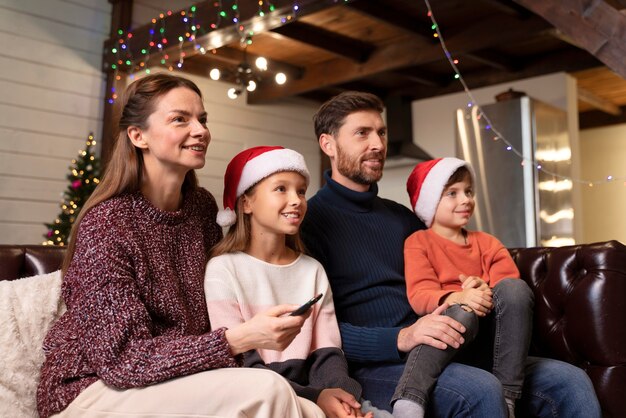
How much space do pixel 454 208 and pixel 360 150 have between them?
340 mm

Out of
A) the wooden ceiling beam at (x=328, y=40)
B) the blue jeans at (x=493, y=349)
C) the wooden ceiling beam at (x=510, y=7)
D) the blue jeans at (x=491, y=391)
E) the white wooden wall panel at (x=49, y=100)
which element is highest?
the wooden ceiling beam at (x=510, y=7)

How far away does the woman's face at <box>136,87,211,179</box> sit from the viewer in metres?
1.65

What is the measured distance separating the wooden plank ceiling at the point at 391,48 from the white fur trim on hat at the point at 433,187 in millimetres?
2193

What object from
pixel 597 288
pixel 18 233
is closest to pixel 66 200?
pixel 18 233

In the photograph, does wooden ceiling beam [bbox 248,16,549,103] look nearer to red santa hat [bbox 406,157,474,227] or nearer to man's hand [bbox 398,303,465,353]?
red santa hat [bbox 406,157,474,227]

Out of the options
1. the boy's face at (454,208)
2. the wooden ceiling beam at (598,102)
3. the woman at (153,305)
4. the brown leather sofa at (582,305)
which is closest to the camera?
the woman at (153,305)

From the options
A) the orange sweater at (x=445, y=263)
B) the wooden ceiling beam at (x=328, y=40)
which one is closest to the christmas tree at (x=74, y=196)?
the wooden ceiling beam at (x=328, y=40)

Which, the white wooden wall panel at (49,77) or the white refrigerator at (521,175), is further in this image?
the white wooden wall panel at (49,77)

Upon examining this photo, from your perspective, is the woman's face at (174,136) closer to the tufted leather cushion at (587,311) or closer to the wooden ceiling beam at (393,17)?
the tufted leather cushion at (587,311)

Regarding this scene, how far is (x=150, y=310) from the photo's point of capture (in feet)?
5.01

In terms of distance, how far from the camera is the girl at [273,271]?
1.68 metres

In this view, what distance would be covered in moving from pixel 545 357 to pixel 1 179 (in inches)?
179

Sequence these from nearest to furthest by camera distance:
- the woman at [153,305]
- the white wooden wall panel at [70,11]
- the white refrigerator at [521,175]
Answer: the woman at [153,305]
the white refrigerator at [521,175]
the white wooden wall panel at [70,11]

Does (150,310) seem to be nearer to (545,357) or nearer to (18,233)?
(545,357)
